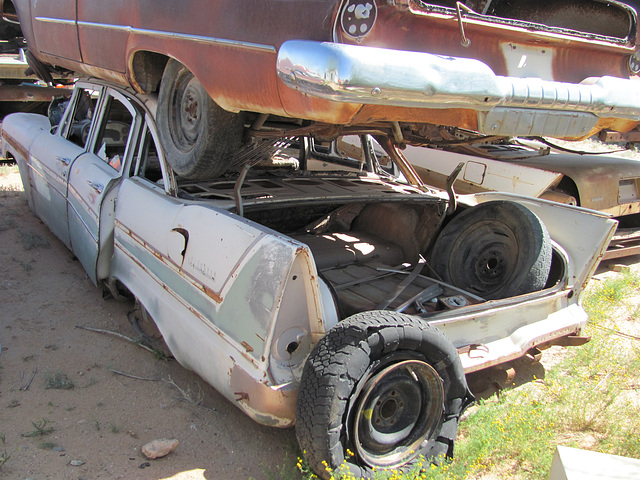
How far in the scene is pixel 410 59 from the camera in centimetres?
233

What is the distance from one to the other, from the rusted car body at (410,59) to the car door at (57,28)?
964mm

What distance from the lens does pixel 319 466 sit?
226cm

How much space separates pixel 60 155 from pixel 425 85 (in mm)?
3411

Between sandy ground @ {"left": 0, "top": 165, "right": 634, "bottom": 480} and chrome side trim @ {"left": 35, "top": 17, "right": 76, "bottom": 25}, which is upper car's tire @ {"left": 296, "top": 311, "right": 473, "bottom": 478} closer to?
sandy ground @ {"left": 0, "top": 165, "right": 634, "bottom": 480}

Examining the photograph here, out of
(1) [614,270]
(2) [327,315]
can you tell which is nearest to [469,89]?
(2) [327,315]

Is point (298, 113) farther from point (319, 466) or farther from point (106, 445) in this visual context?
point (106, 445)

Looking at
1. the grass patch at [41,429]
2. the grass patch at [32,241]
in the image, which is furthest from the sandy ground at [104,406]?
the grass patch at [32,241]

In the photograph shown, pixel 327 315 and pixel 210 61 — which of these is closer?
pixel 327 315

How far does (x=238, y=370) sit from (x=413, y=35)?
5.84 feet

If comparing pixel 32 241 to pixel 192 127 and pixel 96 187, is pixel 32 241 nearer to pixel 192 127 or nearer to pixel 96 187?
pixel 96 187

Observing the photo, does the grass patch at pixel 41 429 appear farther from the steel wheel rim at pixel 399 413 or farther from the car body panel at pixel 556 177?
the car body panel at pixel 556 177

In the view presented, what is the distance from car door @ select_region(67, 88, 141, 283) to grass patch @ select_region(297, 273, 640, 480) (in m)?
2.20

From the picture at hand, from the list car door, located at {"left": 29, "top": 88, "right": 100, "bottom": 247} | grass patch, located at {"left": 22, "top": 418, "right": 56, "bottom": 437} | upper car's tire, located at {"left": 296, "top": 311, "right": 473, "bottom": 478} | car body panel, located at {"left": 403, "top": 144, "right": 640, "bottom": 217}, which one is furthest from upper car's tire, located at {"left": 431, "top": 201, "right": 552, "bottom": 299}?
car door, located at {"left": 29, "top": 88, "right": 100, "bottom": 247}

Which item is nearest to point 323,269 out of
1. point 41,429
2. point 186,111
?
point 186,111
